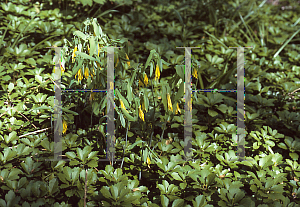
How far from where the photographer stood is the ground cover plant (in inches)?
49.1

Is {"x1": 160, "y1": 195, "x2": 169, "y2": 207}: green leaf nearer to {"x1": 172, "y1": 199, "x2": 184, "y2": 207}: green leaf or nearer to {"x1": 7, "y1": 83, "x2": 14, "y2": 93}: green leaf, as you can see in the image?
{"x1": 172, "y1": 199, "x2": 184, "y2": 207}: green leaf

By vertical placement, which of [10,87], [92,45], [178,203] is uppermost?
[92,45]

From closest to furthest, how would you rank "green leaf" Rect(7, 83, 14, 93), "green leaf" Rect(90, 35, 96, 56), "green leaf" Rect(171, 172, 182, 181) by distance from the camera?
"green leaf" Rect(90, 35, 96, 56), "green leaf" Rect(171, 172, 182, 181), "green leaf" Rect(7, 83, 14, 93)

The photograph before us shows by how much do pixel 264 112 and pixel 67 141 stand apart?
1368mm

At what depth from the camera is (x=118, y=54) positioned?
4.33ft

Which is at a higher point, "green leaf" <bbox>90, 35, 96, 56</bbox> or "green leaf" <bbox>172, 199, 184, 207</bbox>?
"green leaf" <bbox>90, 35, 96, 56</bbox>

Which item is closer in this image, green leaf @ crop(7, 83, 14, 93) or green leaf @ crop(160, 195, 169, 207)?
green leaf @ crop(160, 195, 169, 207)

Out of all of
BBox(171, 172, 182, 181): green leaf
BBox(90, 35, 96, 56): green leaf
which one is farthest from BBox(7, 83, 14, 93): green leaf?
BBox(171, 172, 182, 181): green leaf

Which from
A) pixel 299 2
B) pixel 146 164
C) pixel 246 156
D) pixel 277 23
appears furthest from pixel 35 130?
pixel 299 2

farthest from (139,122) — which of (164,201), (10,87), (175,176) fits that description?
(10,87)

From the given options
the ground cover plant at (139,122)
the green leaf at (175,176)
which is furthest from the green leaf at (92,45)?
the green leaf at (175,176)

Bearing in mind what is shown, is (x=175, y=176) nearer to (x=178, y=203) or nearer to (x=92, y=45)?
(x=178, y=203)

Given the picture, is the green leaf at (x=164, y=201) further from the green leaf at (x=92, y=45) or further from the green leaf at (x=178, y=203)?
the green leaf at (x=92, y=45)

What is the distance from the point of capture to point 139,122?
61.3 inches
